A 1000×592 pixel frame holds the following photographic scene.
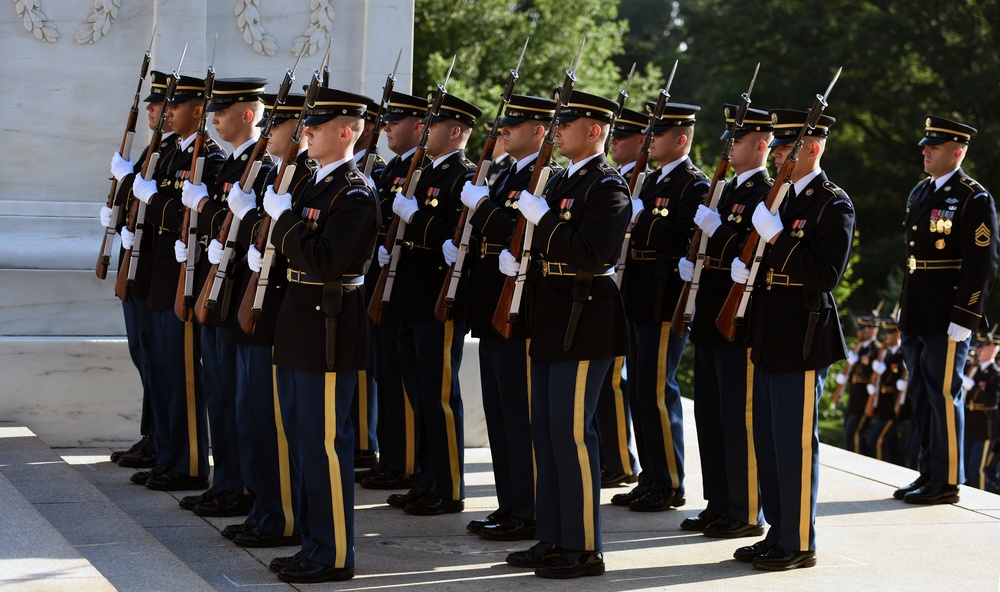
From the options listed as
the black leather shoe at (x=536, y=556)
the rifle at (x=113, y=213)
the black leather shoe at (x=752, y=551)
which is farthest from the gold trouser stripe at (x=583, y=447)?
the rifle at (x=113, y=213)

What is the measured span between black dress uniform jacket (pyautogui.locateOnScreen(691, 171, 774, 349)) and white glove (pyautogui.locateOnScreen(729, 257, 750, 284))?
34 cm

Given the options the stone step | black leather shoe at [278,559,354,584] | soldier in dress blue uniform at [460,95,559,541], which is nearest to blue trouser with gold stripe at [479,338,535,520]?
soldier in dress blue uniform at [460,95,559,541]

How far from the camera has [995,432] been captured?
41.8ft

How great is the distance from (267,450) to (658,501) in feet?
7.20

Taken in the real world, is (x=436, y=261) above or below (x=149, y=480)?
above

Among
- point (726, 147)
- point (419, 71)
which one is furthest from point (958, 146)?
point (419, 71)

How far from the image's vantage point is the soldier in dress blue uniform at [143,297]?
729 centimetres

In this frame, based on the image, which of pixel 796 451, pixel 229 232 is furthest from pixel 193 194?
pixel 796 451

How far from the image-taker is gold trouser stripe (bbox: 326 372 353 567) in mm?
5488

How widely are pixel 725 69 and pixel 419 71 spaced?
1094cm

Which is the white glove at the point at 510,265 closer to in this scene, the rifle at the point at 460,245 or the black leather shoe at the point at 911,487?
the rifle at the point at 460,245

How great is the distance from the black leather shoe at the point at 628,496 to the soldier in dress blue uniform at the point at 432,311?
2.80 feet

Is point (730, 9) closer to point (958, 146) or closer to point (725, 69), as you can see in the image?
point (725, 69)

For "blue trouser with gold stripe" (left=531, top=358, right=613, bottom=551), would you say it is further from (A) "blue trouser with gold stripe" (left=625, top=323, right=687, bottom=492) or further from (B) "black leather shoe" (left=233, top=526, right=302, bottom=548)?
(A) "blue trouser with gold stripe" (left=625, top=323, right=687, bottom=492)
